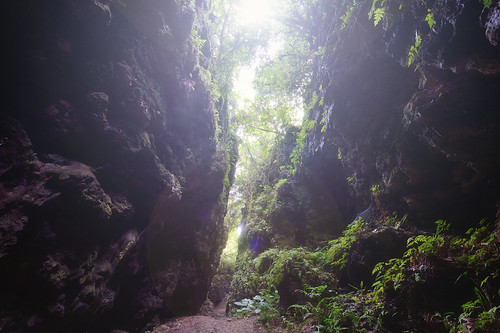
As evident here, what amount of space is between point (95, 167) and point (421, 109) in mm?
7065

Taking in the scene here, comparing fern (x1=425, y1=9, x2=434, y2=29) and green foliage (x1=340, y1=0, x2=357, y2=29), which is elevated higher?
green foliage (x1=340, y1=0, x2=357, y2=29)

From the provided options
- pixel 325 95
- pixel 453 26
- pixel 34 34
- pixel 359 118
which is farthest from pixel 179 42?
pixel 453 26

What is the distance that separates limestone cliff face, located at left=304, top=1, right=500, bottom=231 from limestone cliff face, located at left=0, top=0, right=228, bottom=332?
5.81 meters

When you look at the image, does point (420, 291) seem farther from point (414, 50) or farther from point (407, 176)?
point (414, 50)

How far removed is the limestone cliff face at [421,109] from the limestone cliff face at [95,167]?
5.81m

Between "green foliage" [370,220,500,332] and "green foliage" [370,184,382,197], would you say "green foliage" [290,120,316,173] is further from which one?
"green foliage" [370,220,500,332]

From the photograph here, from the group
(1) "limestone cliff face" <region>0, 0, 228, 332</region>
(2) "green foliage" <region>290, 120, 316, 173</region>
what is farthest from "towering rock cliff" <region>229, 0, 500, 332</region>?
(1) "limestone cliff face" <region>0, 0, 228, 332</region>

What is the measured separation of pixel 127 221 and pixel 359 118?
283 inches

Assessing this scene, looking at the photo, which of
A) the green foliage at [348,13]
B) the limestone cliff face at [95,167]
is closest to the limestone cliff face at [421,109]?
the green foliage at [348,13]

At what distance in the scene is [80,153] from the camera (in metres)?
4.86

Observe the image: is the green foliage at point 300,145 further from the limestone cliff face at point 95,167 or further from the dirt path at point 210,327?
the dirt path at point 210,327

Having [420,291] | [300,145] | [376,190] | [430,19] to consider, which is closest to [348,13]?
[430,19]

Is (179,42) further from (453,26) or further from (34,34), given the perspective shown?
(453,26)

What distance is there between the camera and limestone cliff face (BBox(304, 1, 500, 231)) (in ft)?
12.7
